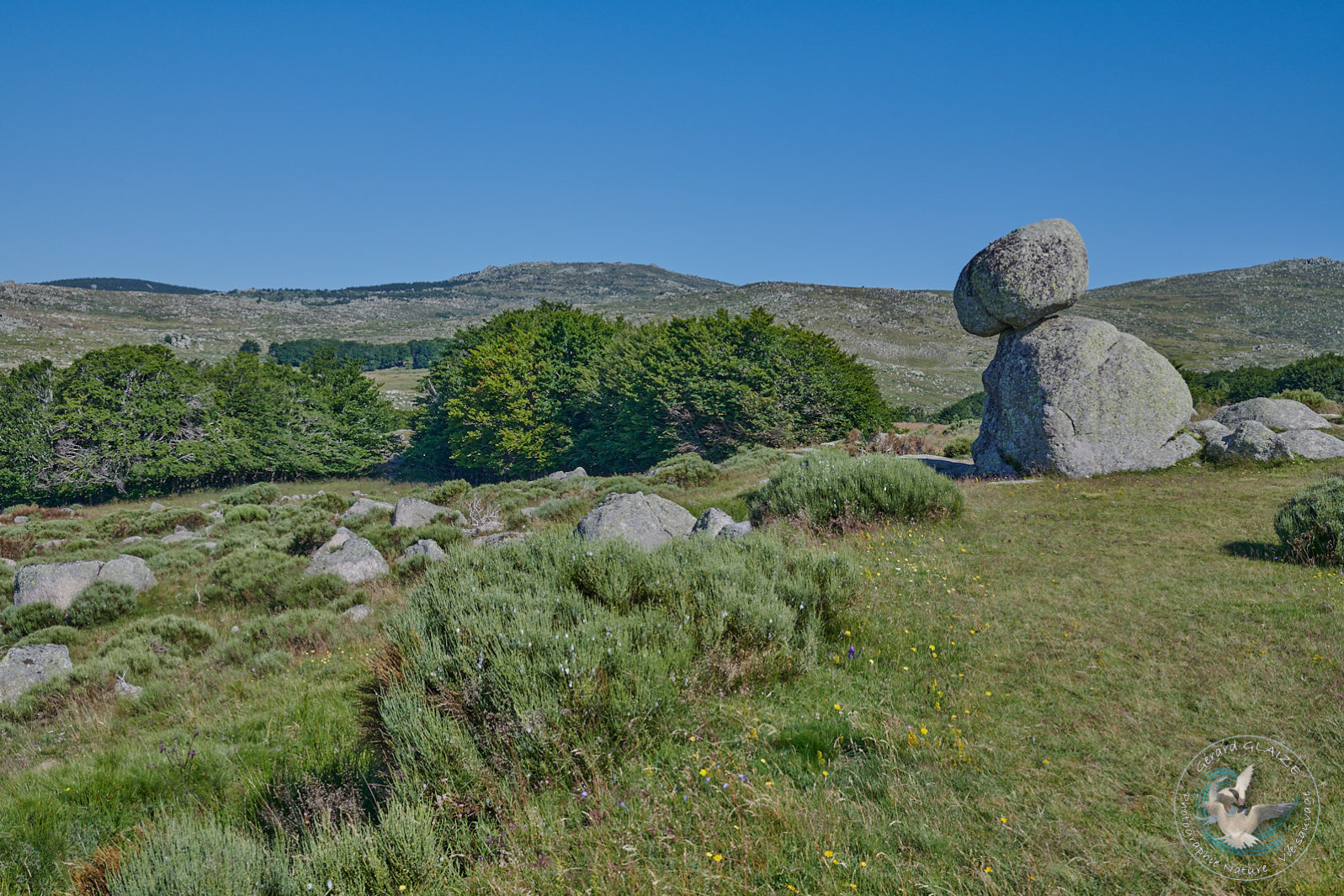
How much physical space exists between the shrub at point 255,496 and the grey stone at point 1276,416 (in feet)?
130

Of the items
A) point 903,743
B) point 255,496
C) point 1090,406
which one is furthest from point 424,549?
point 255,496

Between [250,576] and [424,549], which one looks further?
[424,549]

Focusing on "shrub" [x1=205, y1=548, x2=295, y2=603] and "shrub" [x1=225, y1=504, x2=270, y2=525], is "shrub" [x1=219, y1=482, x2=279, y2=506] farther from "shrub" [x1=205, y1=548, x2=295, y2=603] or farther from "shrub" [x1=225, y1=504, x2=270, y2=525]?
"shrub" [x1=205, y1=548, x2=295, y2=603]

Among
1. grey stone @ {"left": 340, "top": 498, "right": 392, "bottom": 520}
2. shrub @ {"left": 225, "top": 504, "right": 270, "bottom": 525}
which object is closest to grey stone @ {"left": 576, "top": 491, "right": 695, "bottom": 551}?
grey stone @ {"left": 340, "top": 498, "right": 392, "bottom": 520}

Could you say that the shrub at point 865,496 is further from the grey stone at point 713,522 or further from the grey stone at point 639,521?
the grey stone at point 639,521

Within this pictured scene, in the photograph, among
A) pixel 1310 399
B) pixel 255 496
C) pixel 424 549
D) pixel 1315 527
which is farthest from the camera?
pixel 255 496

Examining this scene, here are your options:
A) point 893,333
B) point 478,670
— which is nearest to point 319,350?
point 478,670

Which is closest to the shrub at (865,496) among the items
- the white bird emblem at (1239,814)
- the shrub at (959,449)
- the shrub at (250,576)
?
the white bird emblem at (1239,814)

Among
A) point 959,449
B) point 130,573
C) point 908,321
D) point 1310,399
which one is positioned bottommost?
point 130,573

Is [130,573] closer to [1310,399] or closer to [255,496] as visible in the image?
[255,496]

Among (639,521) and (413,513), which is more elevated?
(639,521)

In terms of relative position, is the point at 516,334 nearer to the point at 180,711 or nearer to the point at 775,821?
the point at 180,711

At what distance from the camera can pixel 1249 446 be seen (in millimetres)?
→ 14445

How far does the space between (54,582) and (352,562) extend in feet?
22.2
